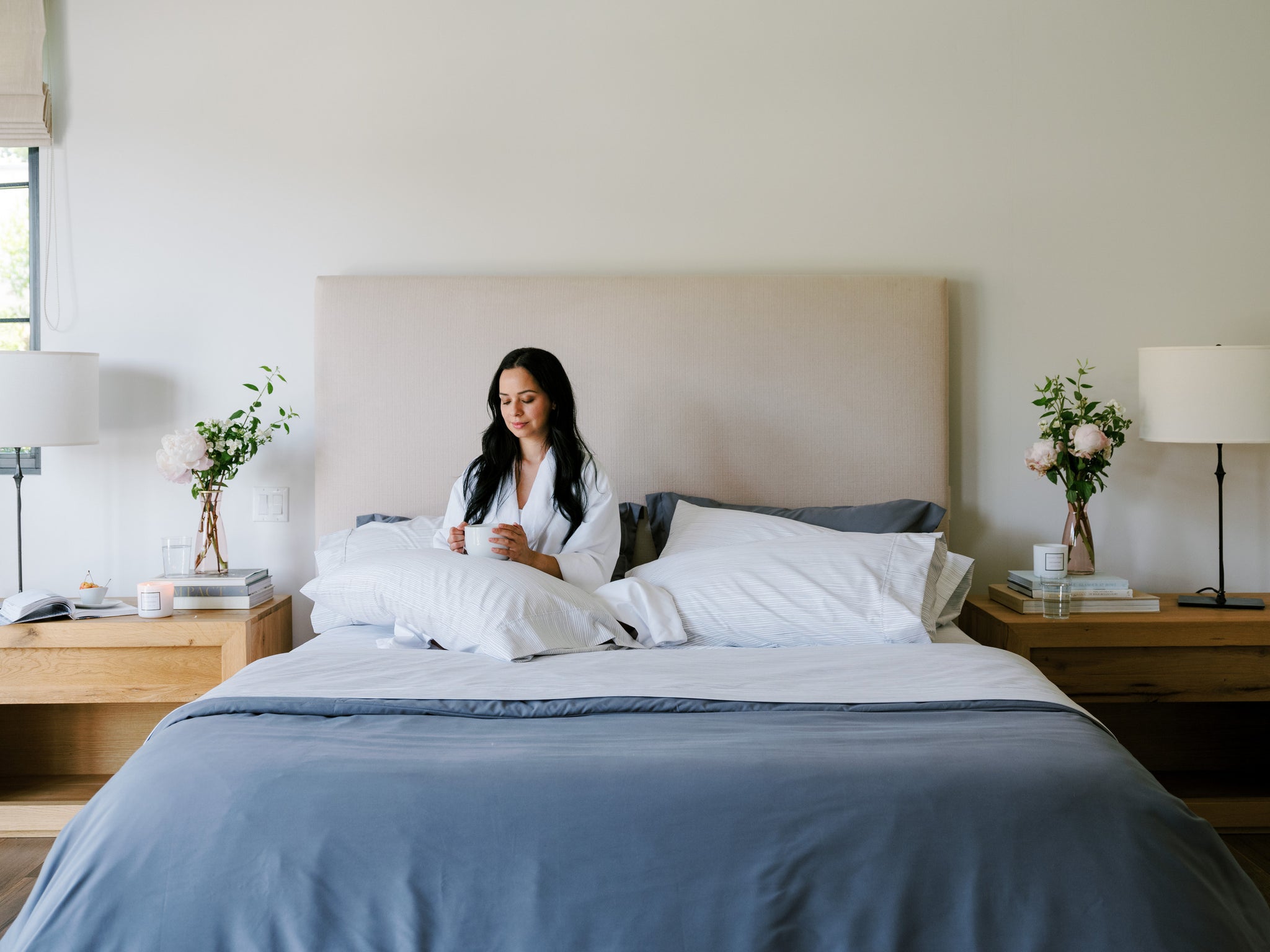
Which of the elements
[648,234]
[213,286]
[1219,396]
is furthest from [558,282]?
[1219,396]

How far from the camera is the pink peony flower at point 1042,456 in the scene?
2.65m

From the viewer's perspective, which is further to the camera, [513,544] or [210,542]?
[210,542]

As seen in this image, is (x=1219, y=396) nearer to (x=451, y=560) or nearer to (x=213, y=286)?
(x=451, y=560)

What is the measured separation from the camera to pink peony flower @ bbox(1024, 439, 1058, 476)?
8.70 feet

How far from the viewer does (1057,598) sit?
2496 millimetres

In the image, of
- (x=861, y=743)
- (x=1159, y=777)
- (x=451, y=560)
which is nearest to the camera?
(x=861, y=743)

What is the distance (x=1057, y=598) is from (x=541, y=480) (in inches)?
54.3

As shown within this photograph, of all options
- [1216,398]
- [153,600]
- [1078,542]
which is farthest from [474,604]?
[1216,398]

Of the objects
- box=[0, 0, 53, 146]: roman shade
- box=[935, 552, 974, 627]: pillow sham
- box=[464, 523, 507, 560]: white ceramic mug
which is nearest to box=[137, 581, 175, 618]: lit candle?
box=[464, 523, 507, 560]: white ceramic mug

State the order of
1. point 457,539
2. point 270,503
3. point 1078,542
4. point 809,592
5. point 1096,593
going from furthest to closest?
1. point 270,503
2. point 1078,542
3. point 1096,593
4. point 457,539
5. point 809,592

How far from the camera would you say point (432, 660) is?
185cm

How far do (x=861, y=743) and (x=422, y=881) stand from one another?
63 cm

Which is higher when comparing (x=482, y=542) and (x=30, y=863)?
(x=482, y=542)

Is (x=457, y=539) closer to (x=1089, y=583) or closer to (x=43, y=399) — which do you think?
(x=43, y=399)
